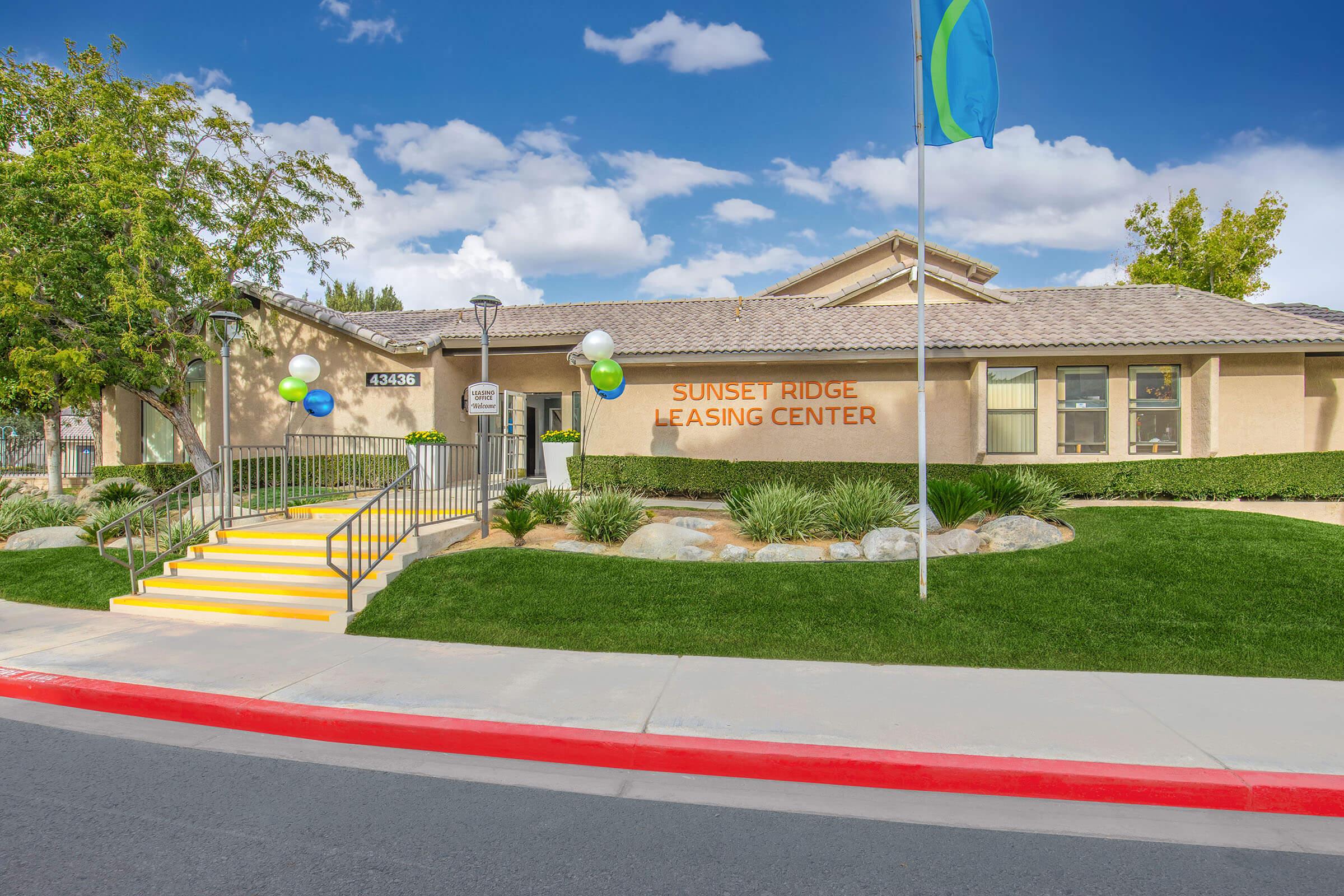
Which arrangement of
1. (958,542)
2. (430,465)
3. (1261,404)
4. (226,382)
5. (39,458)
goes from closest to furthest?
(958,542) → (226,382) → (430,465) → (1261,404) → (39,458)

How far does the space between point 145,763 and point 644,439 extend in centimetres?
1245

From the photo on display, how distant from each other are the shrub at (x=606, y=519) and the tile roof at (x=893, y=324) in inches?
239

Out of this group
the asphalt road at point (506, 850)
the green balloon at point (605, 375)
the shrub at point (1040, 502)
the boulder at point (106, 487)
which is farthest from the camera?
the boulder at point (106, 487)

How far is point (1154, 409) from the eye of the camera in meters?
15.2

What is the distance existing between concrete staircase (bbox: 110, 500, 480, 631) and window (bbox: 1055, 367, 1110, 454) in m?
12.1

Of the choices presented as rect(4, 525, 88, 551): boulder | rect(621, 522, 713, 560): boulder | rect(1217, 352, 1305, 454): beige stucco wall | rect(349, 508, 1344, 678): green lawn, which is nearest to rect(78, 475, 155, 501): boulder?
rect(4, 525, 88, 551): boulder

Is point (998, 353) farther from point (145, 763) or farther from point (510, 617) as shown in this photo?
point (145, 763)

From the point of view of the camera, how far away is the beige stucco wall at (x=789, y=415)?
15.6 meters

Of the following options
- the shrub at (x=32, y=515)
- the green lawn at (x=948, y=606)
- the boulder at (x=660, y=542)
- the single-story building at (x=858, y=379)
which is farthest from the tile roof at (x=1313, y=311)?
the shrub at (x=32, y=515)

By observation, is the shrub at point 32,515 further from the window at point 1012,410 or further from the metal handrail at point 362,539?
the window at point 1012,410

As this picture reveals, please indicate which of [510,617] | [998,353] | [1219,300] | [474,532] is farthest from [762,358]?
[1219,300]

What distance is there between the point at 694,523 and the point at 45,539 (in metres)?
11.8

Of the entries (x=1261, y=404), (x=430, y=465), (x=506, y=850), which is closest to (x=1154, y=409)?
(x=1261, y=404)

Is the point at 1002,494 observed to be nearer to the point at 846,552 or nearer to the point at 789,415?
the point at 846,552
